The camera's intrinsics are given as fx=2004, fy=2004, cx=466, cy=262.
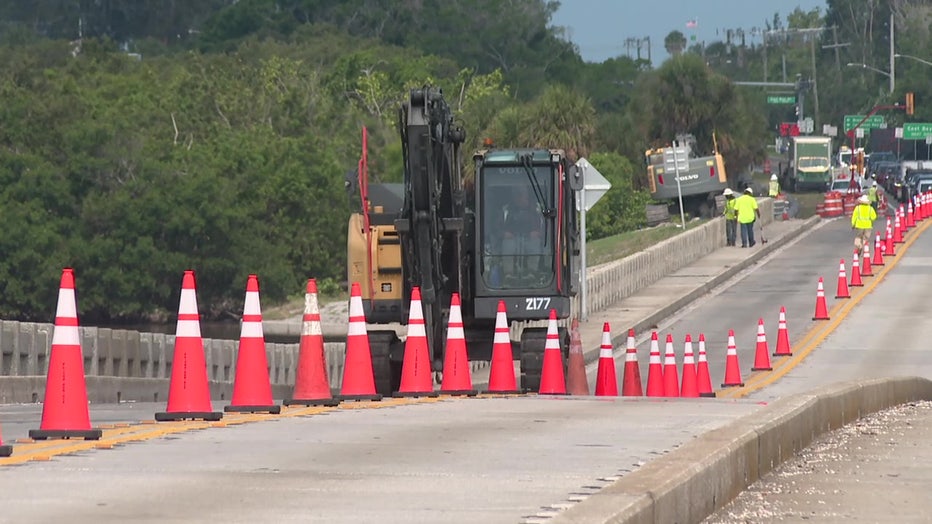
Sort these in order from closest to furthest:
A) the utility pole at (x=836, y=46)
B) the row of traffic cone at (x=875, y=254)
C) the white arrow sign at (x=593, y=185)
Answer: the white arrow sign at (x=593, y=185) < the row of traffic cone at (x=875, y=254) < the utility pole at (x=836, y=46)

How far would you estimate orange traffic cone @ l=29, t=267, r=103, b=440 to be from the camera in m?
11.2

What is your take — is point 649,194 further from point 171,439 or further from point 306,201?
point 171,439

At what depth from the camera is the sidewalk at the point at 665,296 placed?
35.4 m

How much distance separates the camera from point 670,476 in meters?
8.70

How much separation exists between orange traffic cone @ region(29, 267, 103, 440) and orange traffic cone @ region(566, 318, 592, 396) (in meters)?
11.4

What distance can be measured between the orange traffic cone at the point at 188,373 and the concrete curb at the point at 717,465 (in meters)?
3.36

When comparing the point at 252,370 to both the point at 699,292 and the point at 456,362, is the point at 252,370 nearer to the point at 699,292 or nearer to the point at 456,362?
the point at 456,362

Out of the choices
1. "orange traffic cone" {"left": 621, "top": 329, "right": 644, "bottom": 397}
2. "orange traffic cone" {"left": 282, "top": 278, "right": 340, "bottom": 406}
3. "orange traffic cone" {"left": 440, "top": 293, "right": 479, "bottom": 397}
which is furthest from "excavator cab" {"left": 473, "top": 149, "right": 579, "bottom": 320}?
"orange traffic cone" {"left": 282, "top": 278, "right": 340, "bottom": 406}

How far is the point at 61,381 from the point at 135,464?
1537mm

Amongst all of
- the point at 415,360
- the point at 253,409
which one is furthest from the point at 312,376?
the point at 415,360

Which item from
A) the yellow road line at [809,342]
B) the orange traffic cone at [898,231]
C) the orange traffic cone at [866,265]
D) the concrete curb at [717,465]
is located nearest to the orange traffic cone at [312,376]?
the concrete curb at [717,465]

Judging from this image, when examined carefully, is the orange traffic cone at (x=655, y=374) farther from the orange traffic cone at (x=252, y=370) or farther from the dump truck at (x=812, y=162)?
the dump truck at (x=812, y=162)

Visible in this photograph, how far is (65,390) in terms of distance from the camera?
11.2 meters

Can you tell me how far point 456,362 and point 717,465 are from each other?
898 cm
